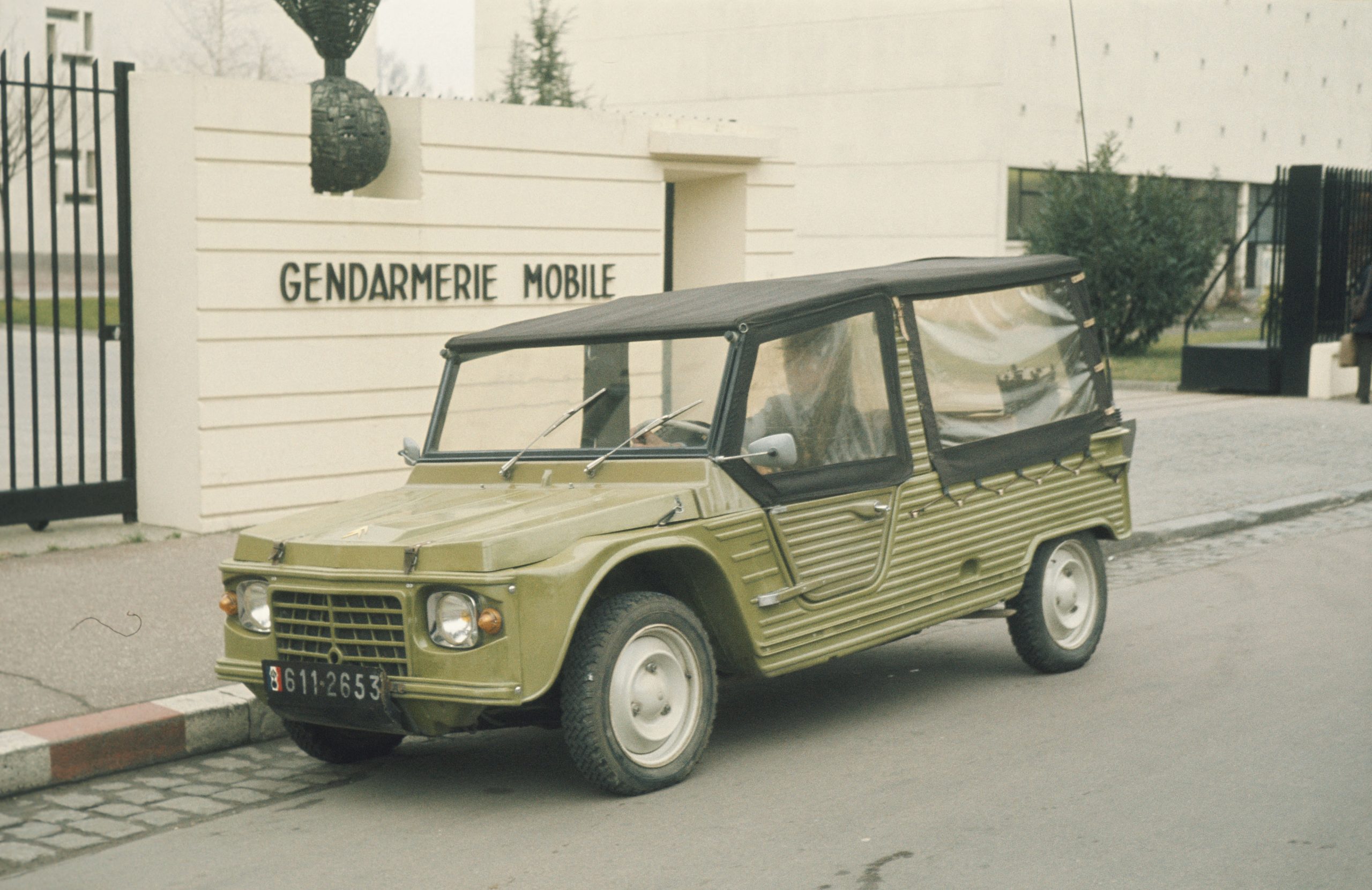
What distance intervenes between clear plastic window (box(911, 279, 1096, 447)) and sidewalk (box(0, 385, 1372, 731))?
3321 millimetres

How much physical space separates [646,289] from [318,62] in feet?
137

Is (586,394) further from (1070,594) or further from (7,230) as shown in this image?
(7,230)

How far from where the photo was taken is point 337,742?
590 cm

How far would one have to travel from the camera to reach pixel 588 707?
16.8 feet

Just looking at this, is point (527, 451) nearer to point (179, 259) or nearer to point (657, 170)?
point (179, 259)

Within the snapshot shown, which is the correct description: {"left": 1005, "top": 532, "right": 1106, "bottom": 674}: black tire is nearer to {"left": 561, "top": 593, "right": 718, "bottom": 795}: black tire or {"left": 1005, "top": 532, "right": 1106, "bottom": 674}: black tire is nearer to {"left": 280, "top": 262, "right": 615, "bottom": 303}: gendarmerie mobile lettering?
{"left": 561, "top": 593, "right": 718, "bottom": 795}: black tire

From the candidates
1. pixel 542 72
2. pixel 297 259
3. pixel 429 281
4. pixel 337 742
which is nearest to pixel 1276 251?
pixel 542 72

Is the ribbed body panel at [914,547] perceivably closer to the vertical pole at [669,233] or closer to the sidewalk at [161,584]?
the sidewalk at [161,584]

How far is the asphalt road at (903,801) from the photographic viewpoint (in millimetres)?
4617

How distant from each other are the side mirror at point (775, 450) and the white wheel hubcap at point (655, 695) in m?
0.73

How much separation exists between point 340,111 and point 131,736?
19.5 ft

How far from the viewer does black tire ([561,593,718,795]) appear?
5145mm

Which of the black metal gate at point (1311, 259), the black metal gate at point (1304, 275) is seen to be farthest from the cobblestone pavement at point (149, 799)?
the black metal gate at point (1311, 259)

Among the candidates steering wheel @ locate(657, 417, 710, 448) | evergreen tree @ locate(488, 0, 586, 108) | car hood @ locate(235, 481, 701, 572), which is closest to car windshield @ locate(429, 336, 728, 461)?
steering wheel @ locate(657, 417, 710, 448)
